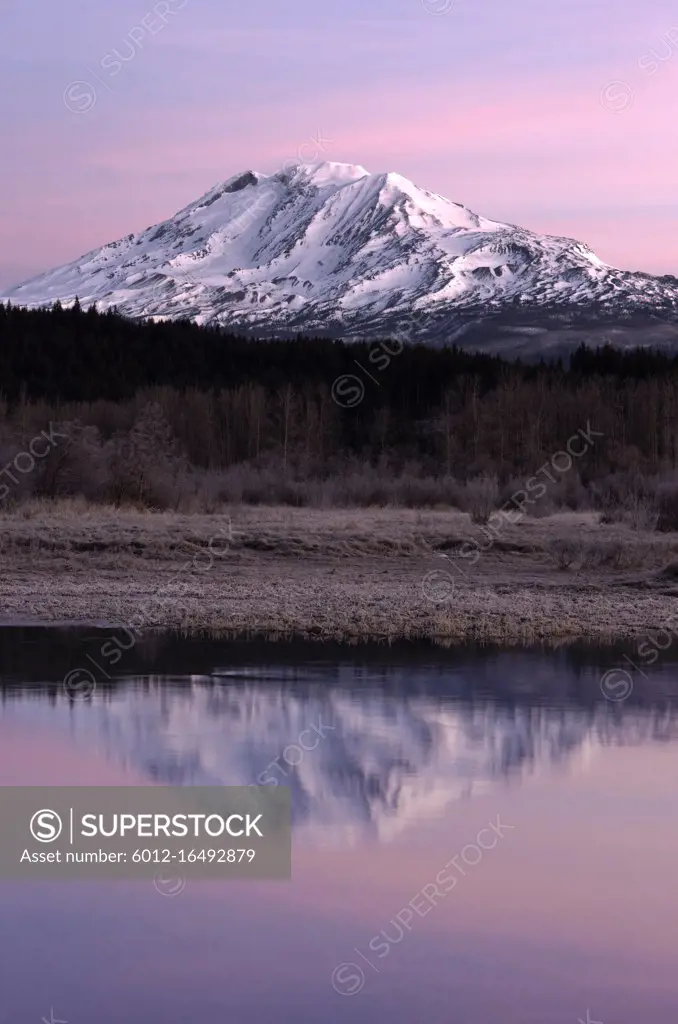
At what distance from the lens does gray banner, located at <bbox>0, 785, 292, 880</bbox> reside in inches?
333

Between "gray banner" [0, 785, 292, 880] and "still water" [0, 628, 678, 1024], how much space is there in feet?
0.68

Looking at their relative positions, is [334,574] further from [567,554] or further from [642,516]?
[642,516]

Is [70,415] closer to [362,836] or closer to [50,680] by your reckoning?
[50,680]

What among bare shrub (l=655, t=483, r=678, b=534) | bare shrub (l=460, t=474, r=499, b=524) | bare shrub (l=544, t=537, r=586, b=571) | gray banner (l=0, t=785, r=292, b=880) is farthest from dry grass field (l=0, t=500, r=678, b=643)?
gray banner (l=0, t=785, r=292, b=880)

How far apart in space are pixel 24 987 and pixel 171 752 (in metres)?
4.75

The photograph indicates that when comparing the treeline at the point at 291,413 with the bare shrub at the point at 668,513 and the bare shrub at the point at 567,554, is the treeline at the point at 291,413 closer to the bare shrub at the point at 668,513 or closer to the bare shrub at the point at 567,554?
the bare shrub at the point at 668,513

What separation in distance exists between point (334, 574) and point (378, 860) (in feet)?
64.1

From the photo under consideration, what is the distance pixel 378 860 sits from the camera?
28.2ft

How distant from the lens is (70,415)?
241ft

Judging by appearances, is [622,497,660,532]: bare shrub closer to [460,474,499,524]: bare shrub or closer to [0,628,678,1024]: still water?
[460,474,499,524]: bare shrub

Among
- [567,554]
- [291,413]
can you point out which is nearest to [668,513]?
[567,554]

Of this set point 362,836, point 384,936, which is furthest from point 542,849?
point 384,936

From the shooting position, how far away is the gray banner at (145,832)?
846 centimetres

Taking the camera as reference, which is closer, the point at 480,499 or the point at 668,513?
the point at 668,513
